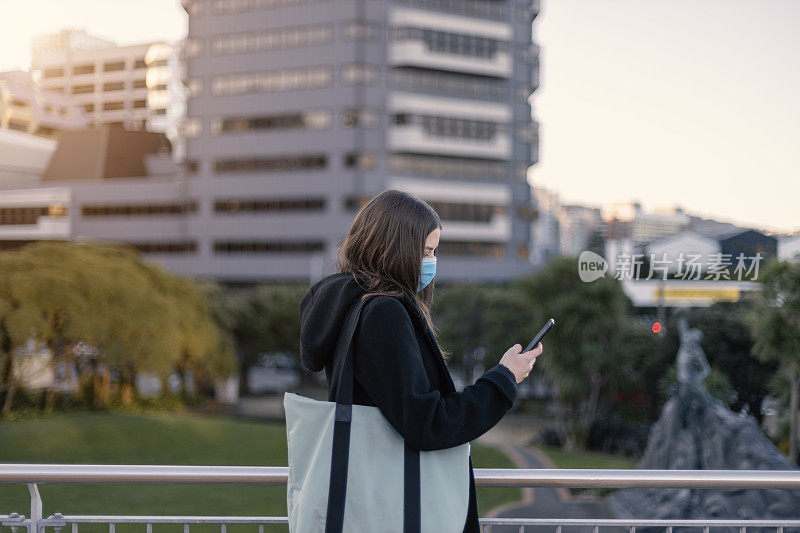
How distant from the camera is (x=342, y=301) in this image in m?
1.27

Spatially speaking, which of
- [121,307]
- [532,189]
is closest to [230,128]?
[532,189]

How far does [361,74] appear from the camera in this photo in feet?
101

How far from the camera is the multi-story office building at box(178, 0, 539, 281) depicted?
101 feet

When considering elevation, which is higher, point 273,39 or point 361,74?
point 273,39

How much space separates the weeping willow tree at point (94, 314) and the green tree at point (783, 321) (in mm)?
9784

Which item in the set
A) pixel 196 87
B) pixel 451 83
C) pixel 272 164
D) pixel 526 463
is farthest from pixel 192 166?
pixel 526 463

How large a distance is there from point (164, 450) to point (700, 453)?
8.19 m

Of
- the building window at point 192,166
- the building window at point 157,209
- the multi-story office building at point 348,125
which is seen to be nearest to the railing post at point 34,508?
the multi-story office building at point 348,125

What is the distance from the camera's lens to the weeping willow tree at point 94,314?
421 inches

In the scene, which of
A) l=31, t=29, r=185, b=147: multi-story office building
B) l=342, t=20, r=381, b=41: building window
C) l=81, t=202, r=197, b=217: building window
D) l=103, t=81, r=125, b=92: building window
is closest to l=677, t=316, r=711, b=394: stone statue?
l=31, t=29, r=185, b=147: multi-story office building

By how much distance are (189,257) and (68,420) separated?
22377 mm

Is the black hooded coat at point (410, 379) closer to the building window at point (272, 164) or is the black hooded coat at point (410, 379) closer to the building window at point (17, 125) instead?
the building window at point (17, 125)

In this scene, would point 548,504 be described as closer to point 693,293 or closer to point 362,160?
point 693,293

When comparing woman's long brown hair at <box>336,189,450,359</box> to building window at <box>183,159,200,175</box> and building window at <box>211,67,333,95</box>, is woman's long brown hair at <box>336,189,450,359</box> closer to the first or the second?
building window at <box>211,67,333,95</box>
